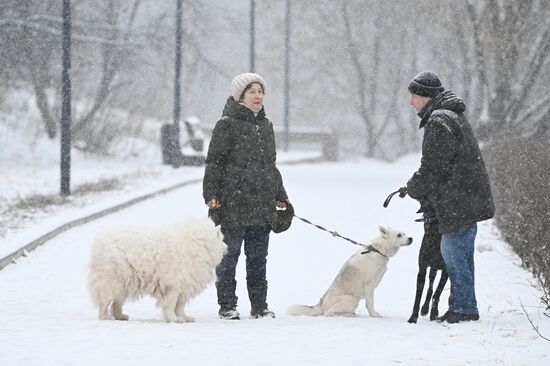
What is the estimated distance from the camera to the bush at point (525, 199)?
9.25 metres

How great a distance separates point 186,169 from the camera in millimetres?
27188

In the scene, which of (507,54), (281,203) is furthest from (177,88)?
(281,203)

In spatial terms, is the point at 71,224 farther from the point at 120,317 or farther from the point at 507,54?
the point at 507,54

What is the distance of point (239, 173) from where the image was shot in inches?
315

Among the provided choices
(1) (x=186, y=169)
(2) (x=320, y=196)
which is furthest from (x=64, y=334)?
(1) (x=186, y=169)

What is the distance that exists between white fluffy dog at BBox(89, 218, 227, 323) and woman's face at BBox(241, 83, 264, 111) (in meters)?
0.99

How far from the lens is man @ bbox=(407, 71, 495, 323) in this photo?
7.48 m

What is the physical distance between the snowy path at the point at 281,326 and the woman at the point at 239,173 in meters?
0.65

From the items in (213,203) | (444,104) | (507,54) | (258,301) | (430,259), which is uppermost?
(507,54)

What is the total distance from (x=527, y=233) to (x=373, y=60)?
41.0m

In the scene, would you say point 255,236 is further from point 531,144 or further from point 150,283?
point 531,144

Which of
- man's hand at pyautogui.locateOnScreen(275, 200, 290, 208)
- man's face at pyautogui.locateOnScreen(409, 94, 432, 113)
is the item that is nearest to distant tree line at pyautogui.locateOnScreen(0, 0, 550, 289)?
man's face at pyautogui.locateOnScreen(409, 94, 432, 113)

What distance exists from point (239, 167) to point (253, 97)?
0.57m

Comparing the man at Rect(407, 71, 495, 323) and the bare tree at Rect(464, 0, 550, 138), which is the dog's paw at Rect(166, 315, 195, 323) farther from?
the bare tree at Rect(464, 0, 550, 138)
